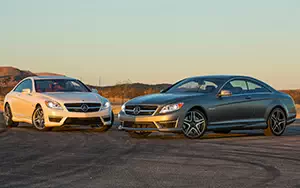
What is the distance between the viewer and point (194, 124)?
52.9 feet

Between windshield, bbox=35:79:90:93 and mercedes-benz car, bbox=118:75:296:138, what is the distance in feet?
11.1

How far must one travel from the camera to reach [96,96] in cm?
1908

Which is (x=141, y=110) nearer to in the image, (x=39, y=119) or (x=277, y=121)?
(x=277, y=121)

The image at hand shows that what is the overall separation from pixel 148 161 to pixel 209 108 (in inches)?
205

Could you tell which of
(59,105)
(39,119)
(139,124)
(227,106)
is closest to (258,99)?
(227,106)

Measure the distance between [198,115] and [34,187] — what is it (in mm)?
8015

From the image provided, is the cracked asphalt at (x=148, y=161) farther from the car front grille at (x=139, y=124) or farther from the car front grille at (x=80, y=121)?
the car front grille at (x=80, y=121)

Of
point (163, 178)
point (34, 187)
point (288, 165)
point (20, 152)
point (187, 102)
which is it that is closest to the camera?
point (34, 187)

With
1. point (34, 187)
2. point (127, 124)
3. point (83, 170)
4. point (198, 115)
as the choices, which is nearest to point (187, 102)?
point (198, 115)

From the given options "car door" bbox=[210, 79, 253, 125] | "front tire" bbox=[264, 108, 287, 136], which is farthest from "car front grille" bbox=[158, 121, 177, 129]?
"front tire" bbox=[264, 108, 287, 136]

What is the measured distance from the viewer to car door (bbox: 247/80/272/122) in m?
17.3

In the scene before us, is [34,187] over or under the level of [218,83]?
under

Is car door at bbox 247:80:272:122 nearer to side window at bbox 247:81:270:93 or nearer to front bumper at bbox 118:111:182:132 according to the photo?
side window at bbox 247:81:270:93

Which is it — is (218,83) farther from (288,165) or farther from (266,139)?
(288,165)
